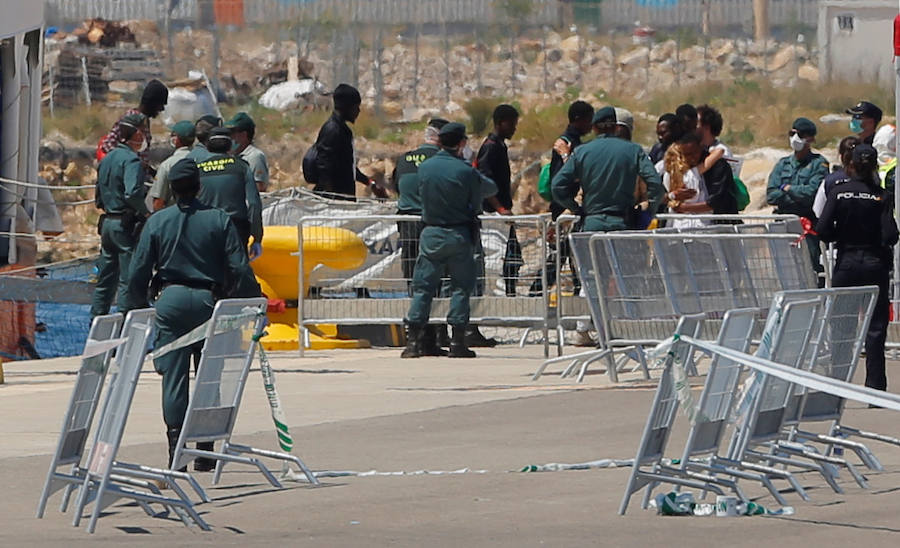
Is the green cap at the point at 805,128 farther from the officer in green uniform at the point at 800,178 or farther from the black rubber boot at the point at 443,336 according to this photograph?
the black rubber boot at the point at 443,336

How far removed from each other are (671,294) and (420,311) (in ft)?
10.7

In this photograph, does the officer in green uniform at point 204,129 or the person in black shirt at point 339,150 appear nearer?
the officer in green uniform at point 204,129

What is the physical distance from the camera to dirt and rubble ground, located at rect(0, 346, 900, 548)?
934cm

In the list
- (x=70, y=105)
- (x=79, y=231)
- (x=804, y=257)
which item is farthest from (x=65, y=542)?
(x=70, y=105)

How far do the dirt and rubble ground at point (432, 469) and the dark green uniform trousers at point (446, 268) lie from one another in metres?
0.48

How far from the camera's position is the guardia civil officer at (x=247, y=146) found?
58.2 ft

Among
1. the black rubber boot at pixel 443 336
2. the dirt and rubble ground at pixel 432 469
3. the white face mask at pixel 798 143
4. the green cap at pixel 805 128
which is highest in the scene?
the green cap at pixel 805 128

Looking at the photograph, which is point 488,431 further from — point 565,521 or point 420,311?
point 420,311

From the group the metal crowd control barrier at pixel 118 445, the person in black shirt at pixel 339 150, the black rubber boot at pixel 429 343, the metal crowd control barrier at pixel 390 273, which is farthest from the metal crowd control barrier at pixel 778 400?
the person in black shirt at pixel 339 150

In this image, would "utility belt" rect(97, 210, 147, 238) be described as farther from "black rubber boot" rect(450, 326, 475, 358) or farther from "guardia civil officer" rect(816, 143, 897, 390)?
"guardia civil officer" rect(816, 143, 897, 390)

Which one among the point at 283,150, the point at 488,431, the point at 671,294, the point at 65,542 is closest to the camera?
the point at 65,542

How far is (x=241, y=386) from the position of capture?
35.0 ft

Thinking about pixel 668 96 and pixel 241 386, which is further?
pixel 668 96

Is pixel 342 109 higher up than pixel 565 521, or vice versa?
pixel 342 109
